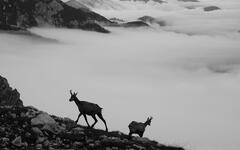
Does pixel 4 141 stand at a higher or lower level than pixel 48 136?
higher

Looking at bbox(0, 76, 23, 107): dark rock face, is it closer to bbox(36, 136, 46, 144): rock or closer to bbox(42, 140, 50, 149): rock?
bbox(36, 136, 46, 144): rock

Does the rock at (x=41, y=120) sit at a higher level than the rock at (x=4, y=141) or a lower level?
lower

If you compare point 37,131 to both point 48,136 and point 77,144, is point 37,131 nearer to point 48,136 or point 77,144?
point 48,136

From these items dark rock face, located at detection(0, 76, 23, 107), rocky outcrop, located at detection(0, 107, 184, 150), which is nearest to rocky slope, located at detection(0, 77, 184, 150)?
rocky outcrop, located at detection(0, 107, 184, 150)

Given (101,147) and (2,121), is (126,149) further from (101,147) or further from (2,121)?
(2,121)

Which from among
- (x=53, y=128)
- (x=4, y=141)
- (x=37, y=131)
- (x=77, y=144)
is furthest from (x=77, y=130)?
(x=4, y=141)

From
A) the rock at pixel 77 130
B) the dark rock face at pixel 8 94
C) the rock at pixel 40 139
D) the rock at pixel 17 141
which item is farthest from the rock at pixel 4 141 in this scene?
the dark rock face at pixel 8 94

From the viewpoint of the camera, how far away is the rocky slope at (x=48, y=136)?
2611cm

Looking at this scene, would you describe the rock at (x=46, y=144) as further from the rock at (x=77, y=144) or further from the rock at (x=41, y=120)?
the rock at (x=41, y=120)

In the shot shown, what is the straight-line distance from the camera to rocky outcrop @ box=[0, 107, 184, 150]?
26.3 metres

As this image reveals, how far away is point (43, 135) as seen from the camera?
2795 centimetres

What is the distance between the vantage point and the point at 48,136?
2830 cm

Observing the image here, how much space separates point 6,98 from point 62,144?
36368mm

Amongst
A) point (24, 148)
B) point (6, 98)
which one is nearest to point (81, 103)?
point (24, 148)
